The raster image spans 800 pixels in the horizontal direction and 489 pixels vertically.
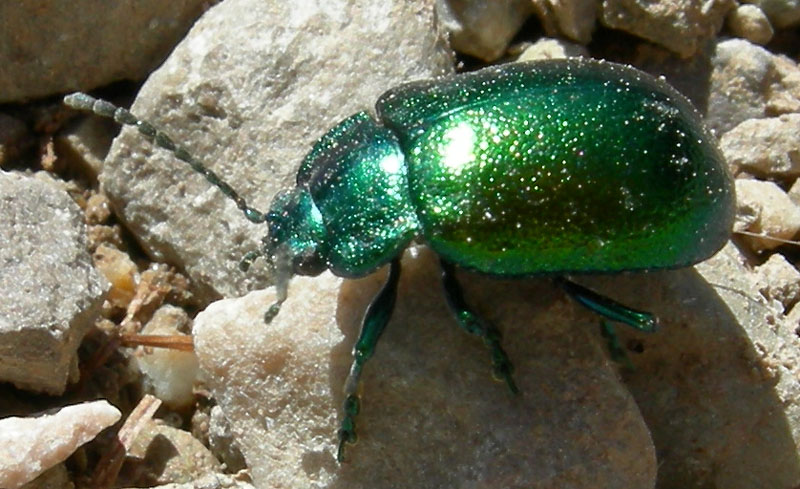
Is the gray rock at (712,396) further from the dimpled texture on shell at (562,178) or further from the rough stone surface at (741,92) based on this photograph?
the rough stone surface at (741,92)

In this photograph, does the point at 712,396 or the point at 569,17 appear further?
the point at 569,17

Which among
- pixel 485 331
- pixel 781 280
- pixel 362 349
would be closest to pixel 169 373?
pixel 362 349

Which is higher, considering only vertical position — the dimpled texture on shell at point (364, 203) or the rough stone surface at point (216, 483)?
the dimpled texture on shell at point (364, 203)

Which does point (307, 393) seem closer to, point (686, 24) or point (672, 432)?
point (672, 432)

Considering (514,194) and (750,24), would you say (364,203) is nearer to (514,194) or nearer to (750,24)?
(514,194)

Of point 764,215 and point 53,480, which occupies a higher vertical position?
point 53,480

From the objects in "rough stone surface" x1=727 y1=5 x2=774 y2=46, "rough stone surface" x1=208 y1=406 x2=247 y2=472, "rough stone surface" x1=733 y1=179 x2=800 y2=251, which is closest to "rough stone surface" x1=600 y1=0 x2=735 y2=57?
"rough stone surface" x1=727 y1=5 x2=774 y2=46

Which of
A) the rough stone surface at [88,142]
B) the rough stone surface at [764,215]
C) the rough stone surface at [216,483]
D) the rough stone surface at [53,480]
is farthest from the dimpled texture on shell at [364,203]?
the rough stone surface at [764,215]
